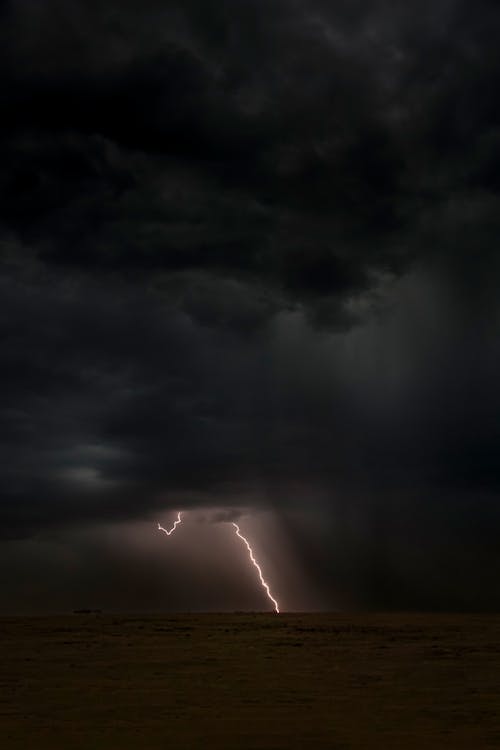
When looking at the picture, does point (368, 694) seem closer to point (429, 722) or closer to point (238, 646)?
point (429, 722)

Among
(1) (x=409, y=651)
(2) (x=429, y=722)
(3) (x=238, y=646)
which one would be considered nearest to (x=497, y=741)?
(2) (x=429, y=722)

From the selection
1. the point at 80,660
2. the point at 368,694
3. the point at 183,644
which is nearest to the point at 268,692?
the point at 368,694

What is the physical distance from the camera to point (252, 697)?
23.5m

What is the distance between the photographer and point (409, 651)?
40188 mm

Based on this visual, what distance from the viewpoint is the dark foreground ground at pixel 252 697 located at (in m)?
17.6

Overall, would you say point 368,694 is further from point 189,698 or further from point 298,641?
point 298,641

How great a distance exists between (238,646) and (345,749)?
2847 centimetres

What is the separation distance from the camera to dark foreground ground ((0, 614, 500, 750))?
17562 mm

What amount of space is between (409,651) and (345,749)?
25.4 meters

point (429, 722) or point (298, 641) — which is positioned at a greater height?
point (298, 641)

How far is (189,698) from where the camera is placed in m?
23.6

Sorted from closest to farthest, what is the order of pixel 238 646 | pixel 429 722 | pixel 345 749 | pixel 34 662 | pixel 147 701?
pixel 345 749 < pixel 429 722 < pixel 147 701 < pixel 34 662 < pixel 238 646

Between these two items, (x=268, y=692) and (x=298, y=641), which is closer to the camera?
(x=268, y=692)

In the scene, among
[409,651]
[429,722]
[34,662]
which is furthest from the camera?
[409,651]
